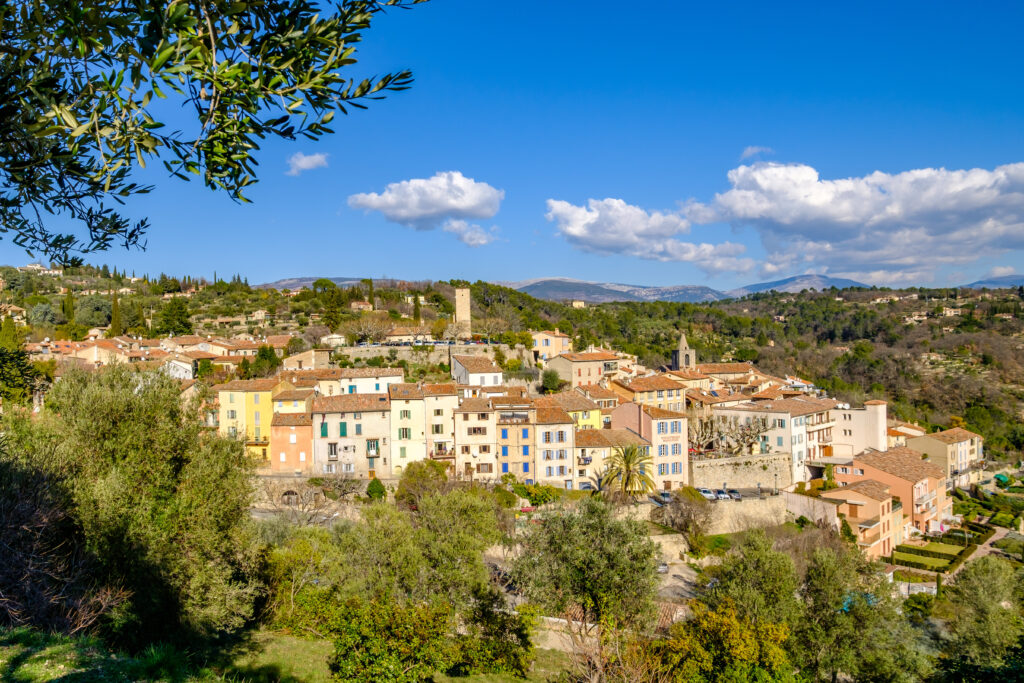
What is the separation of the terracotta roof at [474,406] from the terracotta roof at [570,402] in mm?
4276

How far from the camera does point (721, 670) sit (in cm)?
1411

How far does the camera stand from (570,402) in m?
39.8

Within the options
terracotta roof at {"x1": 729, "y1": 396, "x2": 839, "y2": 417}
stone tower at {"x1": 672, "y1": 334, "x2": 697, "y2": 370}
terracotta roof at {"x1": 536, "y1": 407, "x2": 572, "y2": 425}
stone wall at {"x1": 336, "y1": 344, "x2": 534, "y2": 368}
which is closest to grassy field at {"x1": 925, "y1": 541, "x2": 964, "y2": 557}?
terracotta roof at {"x1": 729, "y1": 396, "x2": 839, "y2": 417}

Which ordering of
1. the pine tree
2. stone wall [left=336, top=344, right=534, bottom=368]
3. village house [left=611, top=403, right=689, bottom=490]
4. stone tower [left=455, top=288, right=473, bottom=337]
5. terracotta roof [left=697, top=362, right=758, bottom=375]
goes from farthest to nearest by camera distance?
stone tower [left=455, top=288, right=473, bottom=337] → terracotta roof [left=697, top=362, right=758, bottom=375] → the pine tree → stone wall [left=336, top=344, right=534, bottom=368] → village house [left=611, top=403, right=689, bottom=490]

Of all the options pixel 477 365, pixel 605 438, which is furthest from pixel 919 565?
pixel 477 365

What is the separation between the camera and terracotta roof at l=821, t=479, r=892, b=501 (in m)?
34.8

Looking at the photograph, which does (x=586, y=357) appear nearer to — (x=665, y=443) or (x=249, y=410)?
(x=665, y=443)

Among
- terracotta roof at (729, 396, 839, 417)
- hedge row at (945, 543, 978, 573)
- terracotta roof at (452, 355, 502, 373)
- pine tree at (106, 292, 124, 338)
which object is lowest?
hedge row at (945, 543, 978, 573)

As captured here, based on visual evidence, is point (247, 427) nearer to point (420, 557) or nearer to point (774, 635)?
point (420, 557)

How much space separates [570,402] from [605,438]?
16.8ft

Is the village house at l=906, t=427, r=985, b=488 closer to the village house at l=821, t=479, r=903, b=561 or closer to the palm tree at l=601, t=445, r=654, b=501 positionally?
the village house at l=821, t=479, r=903, b=561

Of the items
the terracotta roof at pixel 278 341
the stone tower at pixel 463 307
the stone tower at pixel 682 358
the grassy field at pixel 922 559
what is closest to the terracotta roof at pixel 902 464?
the grassy field at pixel 922 559

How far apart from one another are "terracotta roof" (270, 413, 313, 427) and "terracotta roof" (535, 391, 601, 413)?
13.6 m

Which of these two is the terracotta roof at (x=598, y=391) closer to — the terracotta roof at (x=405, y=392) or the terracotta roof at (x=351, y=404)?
the terracotta roof at (x=405, y=392)
